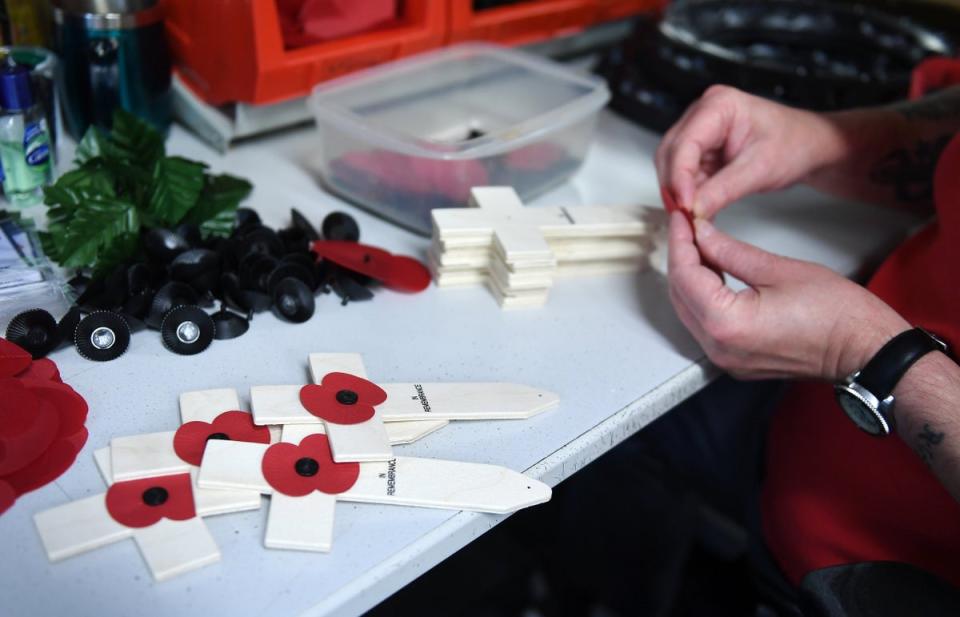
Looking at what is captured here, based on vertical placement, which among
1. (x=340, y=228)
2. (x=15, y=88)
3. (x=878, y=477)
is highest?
(x=15, y=88)

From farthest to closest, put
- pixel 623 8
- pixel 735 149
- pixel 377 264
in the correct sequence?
pixel 623 8 → pixel 735 149 → pixel 377 264

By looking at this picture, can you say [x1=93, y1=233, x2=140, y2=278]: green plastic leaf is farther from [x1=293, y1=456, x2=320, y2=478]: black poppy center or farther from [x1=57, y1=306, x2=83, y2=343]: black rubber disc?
[x1=293, y1=456, x2=320, y2=478]: black poppy center

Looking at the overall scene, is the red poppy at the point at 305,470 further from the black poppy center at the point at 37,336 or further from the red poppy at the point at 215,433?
the black poppy center at the point at 37,336

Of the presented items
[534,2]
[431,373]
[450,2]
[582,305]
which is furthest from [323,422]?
[534,2]

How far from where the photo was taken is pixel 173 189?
0.80 meters

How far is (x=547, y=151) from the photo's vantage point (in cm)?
95

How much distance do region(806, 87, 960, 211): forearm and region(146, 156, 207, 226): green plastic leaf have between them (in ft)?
2.14

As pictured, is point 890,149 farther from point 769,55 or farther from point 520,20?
point 520,20

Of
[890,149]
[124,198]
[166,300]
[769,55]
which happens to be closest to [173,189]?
[124,198]

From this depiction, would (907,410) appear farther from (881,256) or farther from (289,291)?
(289,291)

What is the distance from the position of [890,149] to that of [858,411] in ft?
1.24

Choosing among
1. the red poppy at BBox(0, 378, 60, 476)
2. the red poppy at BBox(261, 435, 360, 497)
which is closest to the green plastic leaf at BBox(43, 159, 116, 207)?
the red poppy at BBox(0, 378, 60, 476)

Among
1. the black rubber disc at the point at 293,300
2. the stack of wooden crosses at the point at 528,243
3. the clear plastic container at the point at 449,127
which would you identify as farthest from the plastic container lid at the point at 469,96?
the black rubber disc at the point at 293,300

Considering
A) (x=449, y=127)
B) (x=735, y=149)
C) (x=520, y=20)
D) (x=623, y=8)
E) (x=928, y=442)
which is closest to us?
(x=928, y=442)
